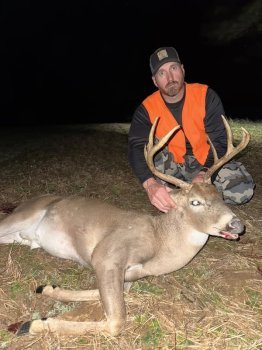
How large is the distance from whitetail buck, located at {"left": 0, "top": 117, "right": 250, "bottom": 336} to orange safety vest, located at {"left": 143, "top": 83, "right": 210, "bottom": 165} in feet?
3.73

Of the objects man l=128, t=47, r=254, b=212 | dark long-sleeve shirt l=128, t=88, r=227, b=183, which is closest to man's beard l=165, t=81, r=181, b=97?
man l=128, t=47, r=254, b=212

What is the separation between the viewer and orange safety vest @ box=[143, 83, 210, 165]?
5.10m

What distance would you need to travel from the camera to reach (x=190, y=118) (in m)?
5.10

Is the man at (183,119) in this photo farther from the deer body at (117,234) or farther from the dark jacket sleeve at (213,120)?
the deer body at (117,234)

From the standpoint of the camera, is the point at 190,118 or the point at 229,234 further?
the point at 190,118

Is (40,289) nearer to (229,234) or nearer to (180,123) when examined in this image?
(229,234)

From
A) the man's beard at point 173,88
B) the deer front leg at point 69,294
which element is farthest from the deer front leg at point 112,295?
the man's beard at point 173,88

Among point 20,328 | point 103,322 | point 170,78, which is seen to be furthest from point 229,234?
point 170,78

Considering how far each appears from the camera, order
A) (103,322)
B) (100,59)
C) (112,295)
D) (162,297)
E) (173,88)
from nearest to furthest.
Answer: (103,322), (112,295), (162,297), (173,88), (100,59)

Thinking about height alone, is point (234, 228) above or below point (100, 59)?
above

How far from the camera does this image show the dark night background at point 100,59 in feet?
85.3

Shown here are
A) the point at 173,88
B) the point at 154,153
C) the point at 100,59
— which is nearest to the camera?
the point at 154,153

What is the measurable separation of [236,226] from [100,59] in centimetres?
3170

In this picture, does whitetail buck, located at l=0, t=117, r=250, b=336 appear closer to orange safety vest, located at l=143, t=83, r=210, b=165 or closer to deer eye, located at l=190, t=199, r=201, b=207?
deer eye, located at l=190, t=199, r=201, b=207
